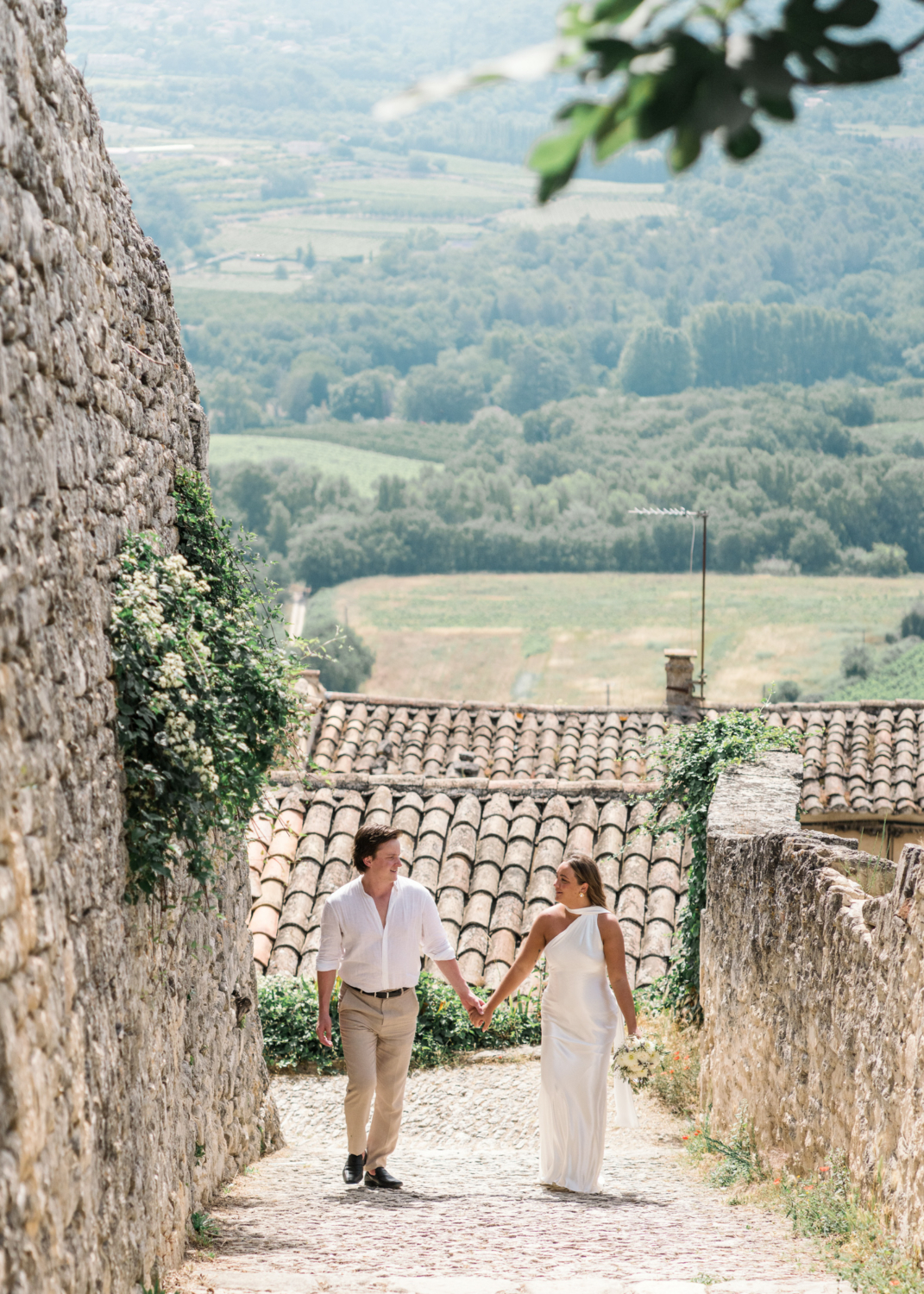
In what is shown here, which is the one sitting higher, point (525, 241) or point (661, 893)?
point (525, 241)

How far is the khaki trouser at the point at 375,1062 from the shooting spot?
5.45 metres

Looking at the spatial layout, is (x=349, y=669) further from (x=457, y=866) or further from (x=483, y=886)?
(x=483, y=886)

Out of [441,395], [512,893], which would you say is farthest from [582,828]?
[441,395]

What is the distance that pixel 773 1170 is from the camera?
18.0 ft

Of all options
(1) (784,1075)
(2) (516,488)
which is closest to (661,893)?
(1) (784,1075)

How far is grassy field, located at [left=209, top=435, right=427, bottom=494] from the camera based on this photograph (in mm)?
77062

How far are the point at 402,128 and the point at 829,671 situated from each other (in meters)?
83.4

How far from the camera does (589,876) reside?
5414mm

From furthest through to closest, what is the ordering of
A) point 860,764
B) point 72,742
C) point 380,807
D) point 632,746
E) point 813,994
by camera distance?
point 632,746, point 860,764, point 380,807, point 813,994, point 72,742

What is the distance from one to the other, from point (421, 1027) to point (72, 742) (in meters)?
6.50

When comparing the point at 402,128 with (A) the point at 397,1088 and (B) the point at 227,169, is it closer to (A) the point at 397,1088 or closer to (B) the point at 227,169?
(B) the point at 227,169

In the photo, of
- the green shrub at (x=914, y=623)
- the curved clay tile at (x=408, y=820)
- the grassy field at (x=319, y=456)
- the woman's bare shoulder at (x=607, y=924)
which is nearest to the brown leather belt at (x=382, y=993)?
the woman's bare shoulder at (x=607, y=924)

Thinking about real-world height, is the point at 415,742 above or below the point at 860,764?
below

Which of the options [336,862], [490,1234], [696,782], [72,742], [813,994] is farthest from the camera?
[336,862]
